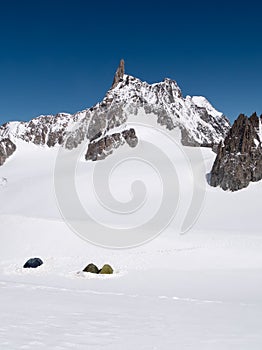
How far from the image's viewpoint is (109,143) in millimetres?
93375

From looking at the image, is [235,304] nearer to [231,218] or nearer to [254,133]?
[231,218]

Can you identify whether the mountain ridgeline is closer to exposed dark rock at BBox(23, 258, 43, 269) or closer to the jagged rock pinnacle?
the jagged rock pinnacle

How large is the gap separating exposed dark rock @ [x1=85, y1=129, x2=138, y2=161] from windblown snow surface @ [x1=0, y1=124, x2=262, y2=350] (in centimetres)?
4188

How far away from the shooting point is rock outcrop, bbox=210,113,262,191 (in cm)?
5480

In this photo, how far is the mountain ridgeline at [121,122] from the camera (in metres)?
103

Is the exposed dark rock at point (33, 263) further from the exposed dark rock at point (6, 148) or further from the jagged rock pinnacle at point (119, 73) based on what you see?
the jagged rock pinnacle at point (119, 73)

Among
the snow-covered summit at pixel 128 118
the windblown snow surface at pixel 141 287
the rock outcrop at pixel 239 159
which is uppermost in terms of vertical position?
the snow-covered summit at pixel 128 118

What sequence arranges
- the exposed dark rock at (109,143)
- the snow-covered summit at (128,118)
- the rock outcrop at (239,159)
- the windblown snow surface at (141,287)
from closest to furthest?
the windblown snow surface at (141,287) < the rock outcrop at (239,159) < the exposed dark rock at (109,143) < the snow-covered summit at (128,118)

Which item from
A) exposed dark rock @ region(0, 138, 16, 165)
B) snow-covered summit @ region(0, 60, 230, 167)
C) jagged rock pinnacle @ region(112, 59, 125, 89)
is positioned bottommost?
exposed dark rock @ region(0, 138, 16, 165)

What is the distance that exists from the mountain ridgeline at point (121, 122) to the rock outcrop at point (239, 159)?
92.8 ft

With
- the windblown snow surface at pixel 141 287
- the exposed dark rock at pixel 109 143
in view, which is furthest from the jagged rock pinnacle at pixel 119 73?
the windblown snow surface at pixel 141 287

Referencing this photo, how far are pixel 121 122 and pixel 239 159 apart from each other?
222ft

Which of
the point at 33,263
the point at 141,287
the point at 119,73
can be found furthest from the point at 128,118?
the point at 141,287

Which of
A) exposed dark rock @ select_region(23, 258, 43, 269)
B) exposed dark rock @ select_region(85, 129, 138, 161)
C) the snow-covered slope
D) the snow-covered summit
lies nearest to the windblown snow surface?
the snow-covered slope
